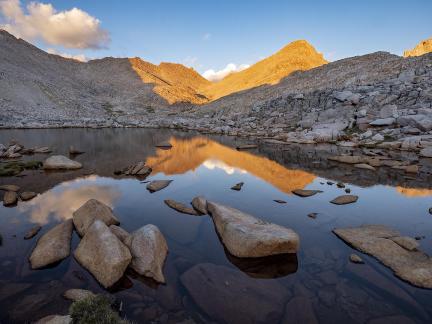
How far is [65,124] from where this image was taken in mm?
51719

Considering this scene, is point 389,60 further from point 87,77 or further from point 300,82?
point 87,77

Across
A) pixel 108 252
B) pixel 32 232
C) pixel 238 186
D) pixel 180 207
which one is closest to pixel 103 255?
pixel 108 252

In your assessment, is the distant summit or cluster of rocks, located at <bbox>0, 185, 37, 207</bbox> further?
the distant summit

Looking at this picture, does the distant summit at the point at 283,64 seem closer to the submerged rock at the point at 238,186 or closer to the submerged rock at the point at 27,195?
the submerged rock at the point at 238,186

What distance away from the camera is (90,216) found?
9703mm

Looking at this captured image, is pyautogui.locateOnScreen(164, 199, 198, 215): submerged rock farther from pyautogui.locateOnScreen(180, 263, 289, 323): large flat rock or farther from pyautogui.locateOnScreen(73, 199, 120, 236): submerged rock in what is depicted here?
pyautogui.locateOnScreen(180, 263, 289, 323): large flat rock

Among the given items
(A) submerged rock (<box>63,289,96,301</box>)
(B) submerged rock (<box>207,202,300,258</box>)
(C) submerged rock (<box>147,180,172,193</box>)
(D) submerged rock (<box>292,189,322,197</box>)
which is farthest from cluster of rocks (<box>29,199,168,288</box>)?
(D) submerged rock (<box>292,189,322,197</box>)

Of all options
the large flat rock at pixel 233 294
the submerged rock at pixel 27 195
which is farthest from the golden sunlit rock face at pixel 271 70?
the large flat rock at pixel 233 294

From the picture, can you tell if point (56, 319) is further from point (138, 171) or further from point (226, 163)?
point (226, 163)

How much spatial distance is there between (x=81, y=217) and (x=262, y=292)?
6.59 metres

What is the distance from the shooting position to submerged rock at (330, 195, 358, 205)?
43.4 ft

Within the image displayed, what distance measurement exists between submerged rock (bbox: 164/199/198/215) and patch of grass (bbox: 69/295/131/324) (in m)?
6.93

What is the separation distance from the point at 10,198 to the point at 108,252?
8544mm

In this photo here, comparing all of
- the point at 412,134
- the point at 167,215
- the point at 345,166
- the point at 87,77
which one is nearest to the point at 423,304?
the point at 167,215
